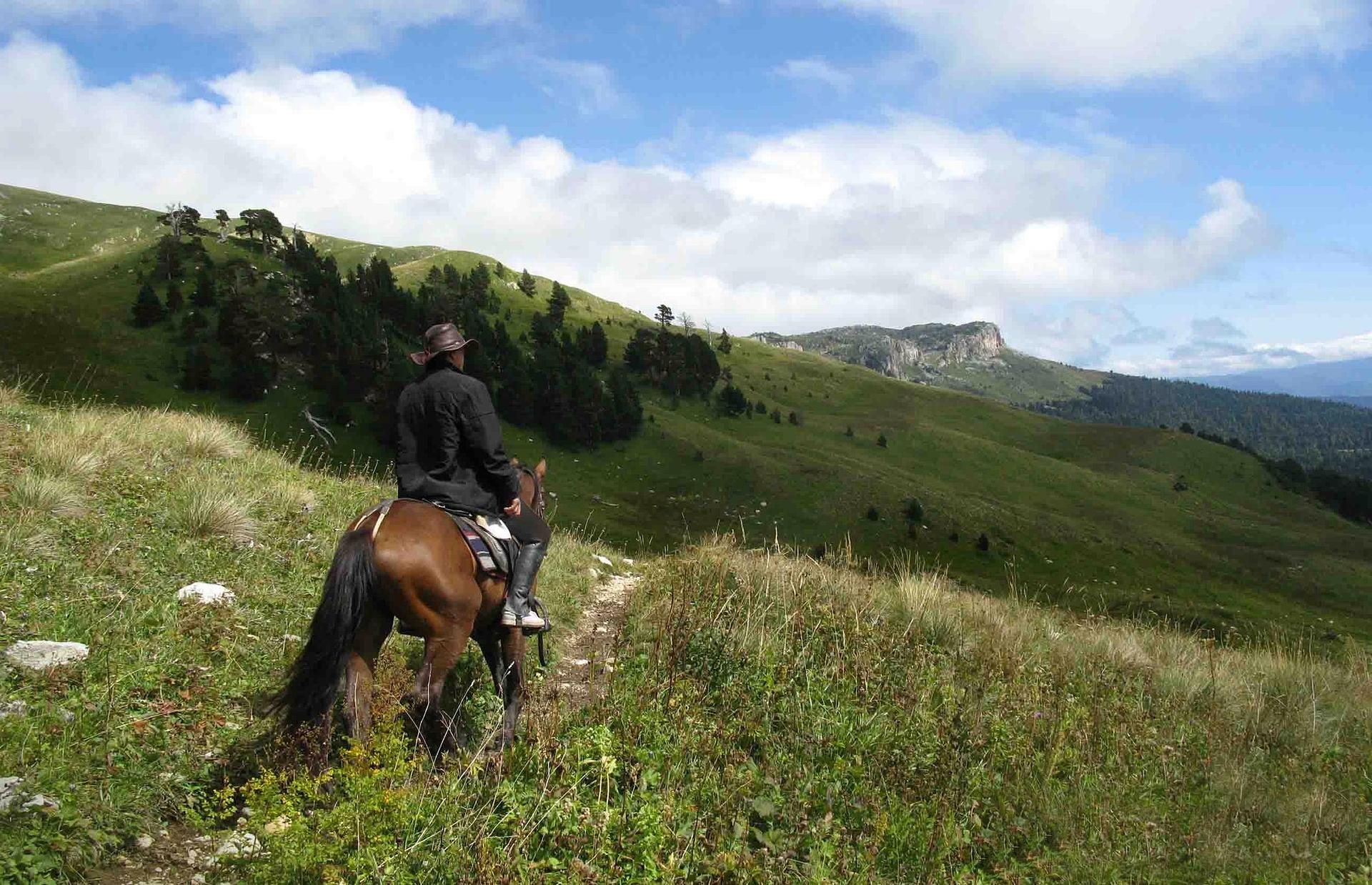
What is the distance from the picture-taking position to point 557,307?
135 metres

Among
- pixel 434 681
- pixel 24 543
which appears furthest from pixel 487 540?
pixel 24 543

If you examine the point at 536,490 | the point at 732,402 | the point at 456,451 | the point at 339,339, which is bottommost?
the point at 536,490

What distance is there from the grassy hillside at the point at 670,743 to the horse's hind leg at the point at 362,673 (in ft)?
0.73

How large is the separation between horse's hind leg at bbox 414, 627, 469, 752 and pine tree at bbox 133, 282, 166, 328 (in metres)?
89.3

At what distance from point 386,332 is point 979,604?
8852 centimetres

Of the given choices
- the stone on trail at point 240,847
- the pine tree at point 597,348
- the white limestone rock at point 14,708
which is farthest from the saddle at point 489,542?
the pine tree at point 597,348

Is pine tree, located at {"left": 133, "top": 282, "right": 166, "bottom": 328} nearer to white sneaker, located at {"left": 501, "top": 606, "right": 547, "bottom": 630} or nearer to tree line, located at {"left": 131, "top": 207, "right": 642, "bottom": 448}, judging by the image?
tree line, located at {"left": 131, "top": 207, "right": 642, "bottom": 448}

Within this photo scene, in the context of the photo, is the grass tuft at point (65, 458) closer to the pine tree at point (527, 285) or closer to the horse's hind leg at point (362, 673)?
the horse's hind leg at point (362, 673)

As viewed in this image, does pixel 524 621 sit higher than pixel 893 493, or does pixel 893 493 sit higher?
pixel 524 621

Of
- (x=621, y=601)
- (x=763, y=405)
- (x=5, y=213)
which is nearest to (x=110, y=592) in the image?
(x=621, y=601)

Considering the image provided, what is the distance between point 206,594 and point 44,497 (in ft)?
8.15

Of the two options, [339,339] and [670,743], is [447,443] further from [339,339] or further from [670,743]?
[339,339]

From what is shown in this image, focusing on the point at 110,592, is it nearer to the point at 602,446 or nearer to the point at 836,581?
the point at 836,581

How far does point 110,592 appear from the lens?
6.57 metres
